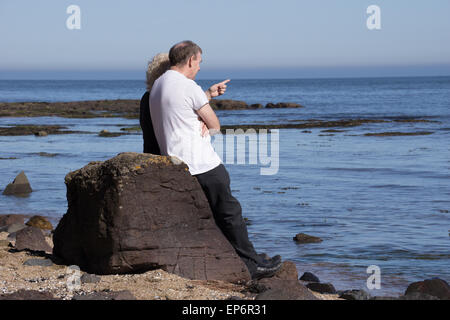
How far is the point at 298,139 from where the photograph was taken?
2673 cm

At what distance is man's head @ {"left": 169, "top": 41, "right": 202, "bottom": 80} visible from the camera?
5555 millimetres

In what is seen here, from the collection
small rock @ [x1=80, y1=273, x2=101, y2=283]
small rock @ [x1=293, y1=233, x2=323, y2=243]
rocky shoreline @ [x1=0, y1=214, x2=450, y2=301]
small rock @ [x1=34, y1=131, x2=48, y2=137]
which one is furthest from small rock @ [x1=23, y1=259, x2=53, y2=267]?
small rock @ [x1=34, y1=131, x2=48, y2=137]

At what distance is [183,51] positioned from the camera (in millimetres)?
5551

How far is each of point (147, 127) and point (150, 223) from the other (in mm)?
924

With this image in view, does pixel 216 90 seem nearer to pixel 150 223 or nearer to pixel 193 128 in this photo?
pixel 193 128

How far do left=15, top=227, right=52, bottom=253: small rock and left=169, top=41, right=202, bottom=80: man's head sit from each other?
3485mm

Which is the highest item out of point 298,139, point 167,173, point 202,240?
point 167,173

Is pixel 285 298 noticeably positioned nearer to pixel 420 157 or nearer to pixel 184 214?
pixel 184 214

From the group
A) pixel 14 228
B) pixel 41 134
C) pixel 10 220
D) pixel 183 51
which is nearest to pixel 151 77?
pixel 183 51

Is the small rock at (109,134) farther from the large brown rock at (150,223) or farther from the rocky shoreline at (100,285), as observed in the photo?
the large brown rock at (150,223)

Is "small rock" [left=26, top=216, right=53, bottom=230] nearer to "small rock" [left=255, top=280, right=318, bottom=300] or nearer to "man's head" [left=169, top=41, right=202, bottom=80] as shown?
"man's head" [left=169, top=41, right=202, bottom=80]

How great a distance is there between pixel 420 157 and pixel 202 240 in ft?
49.0

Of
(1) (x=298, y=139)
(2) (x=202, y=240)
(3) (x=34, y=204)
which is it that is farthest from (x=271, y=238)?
(1) (x=298, y=139)
